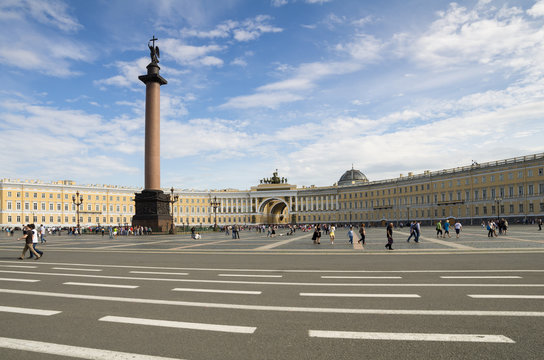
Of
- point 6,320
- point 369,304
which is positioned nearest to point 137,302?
point 6,320

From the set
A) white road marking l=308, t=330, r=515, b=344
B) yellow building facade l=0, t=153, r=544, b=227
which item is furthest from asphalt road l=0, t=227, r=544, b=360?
yellow building facade l=0, t=153, r=544, b=227

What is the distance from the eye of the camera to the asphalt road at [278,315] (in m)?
5.28

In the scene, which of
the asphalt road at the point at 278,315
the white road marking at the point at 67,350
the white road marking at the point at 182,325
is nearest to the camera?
the white road marking at the point at 67,350

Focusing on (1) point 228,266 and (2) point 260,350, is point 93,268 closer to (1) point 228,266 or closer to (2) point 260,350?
(1) point 228,266

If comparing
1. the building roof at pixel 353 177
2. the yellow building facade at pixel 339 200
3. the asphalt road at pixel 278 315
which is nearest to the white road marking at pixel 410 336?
the asphalt road at pixel 278 315

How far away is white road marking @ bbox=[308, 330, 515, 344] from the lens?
5543 mm

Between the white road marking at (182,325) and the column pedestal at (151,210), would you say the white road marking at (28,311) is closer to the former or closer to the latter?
the white road marking at (182,325)

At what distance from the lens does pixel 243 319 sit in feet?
22.5

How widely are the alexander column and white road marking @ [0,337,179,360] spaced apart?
139 feet

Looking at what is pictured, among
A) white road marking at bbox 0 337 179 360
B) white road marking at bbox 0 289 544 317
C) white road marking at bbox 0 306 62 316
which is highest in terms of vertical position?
white road marking at bbox 0 337 179 360

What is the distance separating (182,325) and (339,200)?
118160 millimetres

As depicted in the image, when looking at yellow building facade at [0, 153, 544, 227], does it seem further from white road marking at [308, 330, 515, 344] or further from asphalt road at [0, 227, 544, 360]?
white road marking at [308, 330, 515, 344]

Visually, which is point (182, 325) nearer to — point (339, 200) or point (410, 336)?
point (410, 336)

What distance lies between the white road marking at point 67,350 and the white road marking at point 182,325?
1.32 meters
